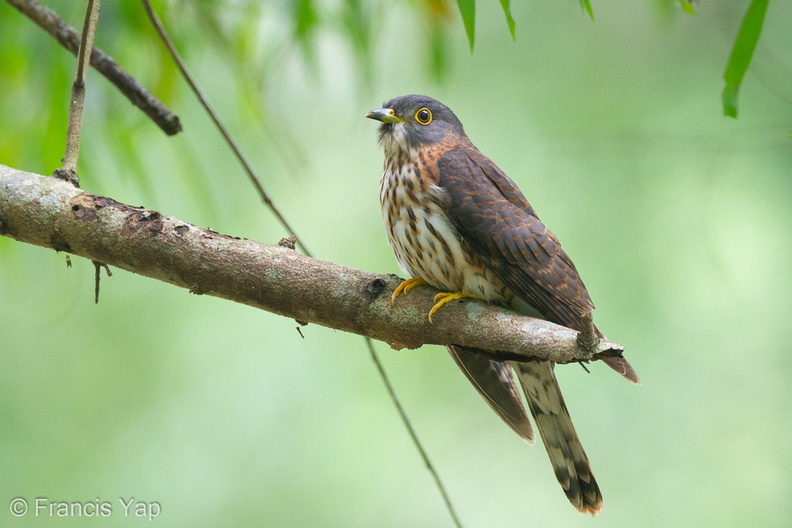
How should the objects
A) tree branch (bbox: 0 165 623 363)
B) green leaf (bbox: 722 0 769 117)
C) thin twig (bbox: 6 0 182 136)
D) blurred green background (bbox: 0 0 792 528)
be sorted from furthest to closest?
blurred green background (bbox: 0 0 792 528), thin twig (bbox: 6 0 182 136), tree branch (bbox: 0 165 623 363), green leaf (bbox: 722 0 769 117)

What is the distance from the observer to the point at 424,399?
6.16 m

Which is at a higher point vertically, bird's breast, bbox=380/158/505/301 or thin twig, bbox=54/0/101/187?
thin twig, bbox=54/0/101/187

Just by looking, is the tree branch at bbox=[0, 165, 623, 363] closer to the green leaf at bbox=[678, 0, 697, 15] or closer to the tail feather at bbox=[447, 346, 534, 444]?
the tail feather at bbox=[447, 346, 534, 444]

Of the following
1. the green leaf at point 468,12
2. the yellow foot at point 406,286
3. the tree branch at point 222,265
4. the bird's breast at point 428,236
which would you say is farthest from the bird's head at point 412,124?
the green leaf at point 468,12

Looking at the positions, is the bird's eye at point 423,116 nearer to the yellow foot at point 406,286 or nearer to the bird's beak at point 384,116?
the bird's beak at point 384,116

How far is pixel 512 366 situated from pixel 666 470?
10.1 ft

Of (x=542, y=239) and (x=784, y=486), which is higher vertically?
(x=542, y=239)

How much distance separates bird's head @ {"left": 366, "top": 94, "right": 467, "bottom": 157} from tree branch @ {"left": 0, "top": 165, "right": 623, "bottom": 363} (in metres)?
1.09

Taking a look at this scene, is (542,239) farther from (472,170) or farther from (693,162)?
(693,162)

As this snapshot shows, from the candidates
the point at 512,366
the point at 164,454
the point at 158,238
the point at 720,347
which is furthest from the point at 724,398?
the point at 158,238

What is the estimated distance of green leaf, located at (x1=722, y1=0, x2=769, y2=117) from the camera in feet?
7.38

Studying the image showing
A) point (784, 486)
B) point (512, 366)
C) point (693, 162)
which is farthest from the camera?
point (693, 162)

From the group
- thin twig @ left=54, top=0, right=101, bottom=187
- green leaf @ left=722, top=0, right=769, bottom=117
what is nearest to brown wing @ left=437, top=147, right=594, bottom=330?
green leaf @ left=722, top=0, right=769, bottom=117

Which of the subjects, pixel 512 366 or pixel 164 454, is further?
pixel 164 454
